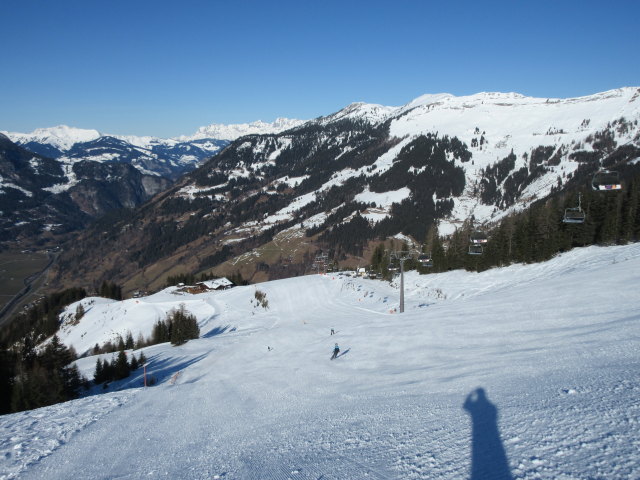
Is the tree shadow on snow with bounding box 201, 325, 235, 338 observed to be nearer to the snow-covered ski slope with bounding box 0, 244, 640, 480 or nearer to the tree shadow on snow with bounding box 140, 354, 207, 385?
the tree shadow on snow with bounding box 140, 354, 207, 385

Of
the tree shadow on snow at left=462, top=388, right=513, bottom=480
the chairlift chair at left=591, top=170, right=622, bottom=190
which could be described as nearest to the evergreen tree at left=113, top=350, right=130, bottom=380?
the tree shadow on snow at left=462, top=388, right=513, bottom=480

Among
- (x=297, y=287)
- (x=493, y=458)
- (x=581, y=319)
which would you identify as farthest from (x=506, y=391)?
(x=297, y=287)

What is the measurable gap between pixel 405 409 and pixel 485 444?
387 cm

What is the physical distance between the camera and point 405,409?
12.4 m

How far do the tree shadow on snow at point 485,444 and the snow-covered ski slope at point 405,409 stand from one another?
1.9 inches

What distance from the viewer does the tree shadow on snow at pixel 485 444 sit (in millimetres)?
7487

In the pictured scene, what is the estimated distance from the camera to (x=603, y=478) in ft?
21.7

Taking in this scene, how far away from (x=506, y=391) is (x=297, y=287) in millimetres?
63916

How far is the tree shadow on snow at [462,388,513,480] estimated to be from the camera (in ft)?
24.6

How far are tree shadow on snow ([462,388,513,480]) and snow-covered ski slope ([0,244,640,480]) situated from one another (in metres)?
0.05

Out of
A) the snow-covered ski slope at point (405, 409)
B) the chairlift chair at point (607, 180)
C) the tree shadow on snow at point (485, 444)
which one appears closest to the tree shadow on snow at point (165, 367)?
the snow-covered ski slope at point (405, 409)

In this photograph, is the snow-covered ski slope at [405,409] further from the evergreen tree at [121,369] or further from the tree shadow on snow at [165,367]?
the evergreen tree at [121,369]

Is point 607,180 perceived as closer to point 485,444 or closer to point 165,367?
point 485,444

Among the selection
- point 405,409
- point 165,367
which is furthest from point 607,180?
point 165,367
